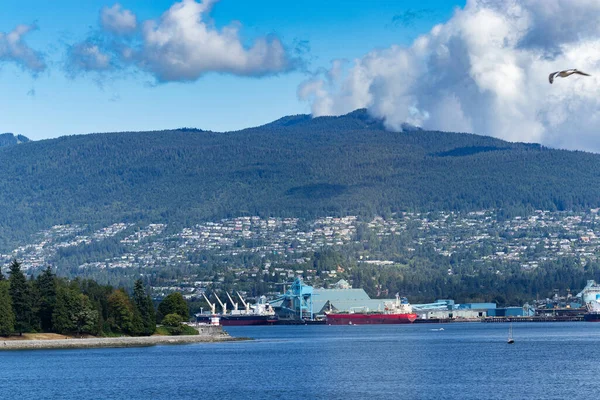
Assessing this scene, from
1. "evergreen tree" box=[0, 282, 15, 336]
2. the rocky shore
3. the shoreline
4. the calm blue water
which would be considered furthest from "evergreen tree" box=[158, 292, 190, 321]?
"evergreen tree" box=[0, 282, 15, 336]

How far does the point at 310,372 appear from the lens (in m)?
92.8

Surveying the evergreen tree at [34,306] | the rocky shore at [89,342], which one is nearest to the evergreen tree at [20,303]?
the evergreen tree at [34,306]

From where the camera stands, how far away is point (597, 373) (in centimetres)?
8669

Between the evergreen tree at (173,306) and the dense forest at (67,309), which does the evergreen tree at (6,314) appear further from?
the evergreen tree at (173,306)

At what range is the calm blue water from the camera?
253 ft

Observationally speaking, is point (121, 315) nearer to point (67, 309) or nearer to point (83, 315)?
point (83, 315)

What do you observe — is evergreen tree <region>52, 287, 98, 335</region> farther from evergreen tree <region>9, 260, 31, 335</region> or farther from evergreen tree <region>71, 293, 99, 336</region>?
evergreen tree <region>9, 260, 31, 335</region>

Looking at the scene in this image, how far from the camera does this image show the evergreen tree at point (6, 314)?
10766 centimetres

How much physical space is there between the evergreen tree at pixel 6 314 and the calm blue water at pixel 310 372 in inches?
96.0

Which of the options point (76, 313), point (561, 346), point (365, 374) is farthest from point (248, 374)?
point (561, 346)

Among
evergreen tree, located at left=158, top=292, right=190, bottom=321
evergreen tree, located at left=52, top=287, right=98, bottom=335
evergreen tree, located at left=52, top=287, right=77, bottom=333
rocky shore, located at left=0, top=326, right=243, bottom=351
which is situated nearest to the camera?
rocky shore, located at left=0, top=326, right=243, bottom=351

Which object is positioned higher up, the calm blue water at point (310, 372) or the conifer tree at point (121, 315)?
the conifer tree at point (121, 315)

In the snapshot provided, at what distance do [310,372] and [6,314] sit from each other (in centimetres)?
2943

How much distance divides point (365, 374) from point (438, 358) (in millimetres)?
18983
